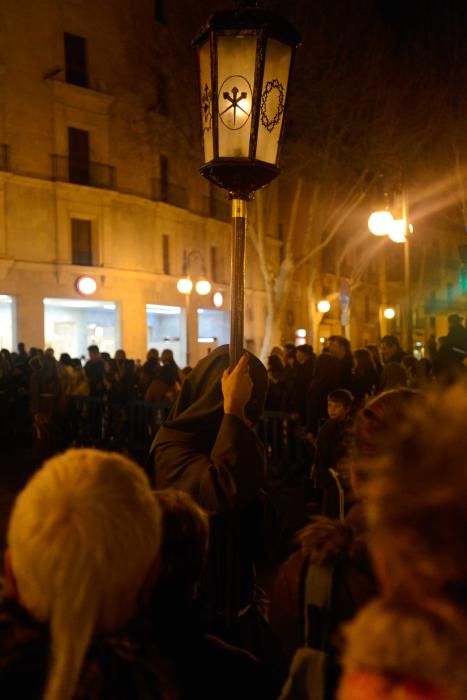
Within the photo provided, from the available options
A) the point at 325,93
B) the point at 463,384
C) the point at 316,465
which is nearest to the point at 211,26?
the point at 463,384

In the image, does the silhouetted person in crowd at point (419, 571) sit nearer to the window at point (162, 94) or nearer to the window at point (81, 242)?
the window at point (81, 242)

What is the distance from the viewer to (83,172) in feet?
75.9

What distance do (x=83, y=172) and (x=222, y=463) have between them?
22.9 meters

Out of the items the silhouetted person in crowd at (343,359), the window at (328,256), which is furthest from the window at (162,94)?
the silhouetted person in crowd at (343,359)

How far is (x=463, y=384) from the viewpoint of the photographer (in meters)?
1.04

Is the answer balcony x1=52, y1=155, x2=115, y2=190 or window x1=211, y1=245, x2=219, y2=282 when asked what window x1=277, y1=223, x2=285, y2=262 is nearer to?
window x1=211, y1=245, x2=219, y2=282

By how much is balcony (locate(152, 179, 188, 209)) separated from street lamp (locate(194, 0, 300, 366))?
2327 centimetres

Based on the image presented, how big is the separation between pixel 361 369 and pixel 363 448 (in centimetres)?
671

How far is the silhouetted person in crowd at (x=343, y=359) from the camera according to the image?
7.65 metres

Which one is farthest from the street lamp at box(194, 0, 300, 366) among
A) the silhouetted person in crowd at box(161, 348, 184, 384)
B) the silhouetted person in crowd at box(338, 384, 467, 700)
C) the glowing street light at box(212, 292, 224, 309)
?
the glowing street light at box(212, 292, 224, 309)

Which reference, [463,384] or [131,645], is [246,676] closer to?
[131,645]

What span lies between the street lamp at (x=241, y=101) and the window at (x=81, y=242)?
20542mm

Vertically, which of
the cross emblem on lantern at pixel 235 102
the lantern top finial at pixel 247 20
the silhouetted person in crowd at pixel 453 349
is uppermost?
the lantern top finial at pixel 247 20

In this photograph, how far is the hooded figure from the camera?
2.36 meters
